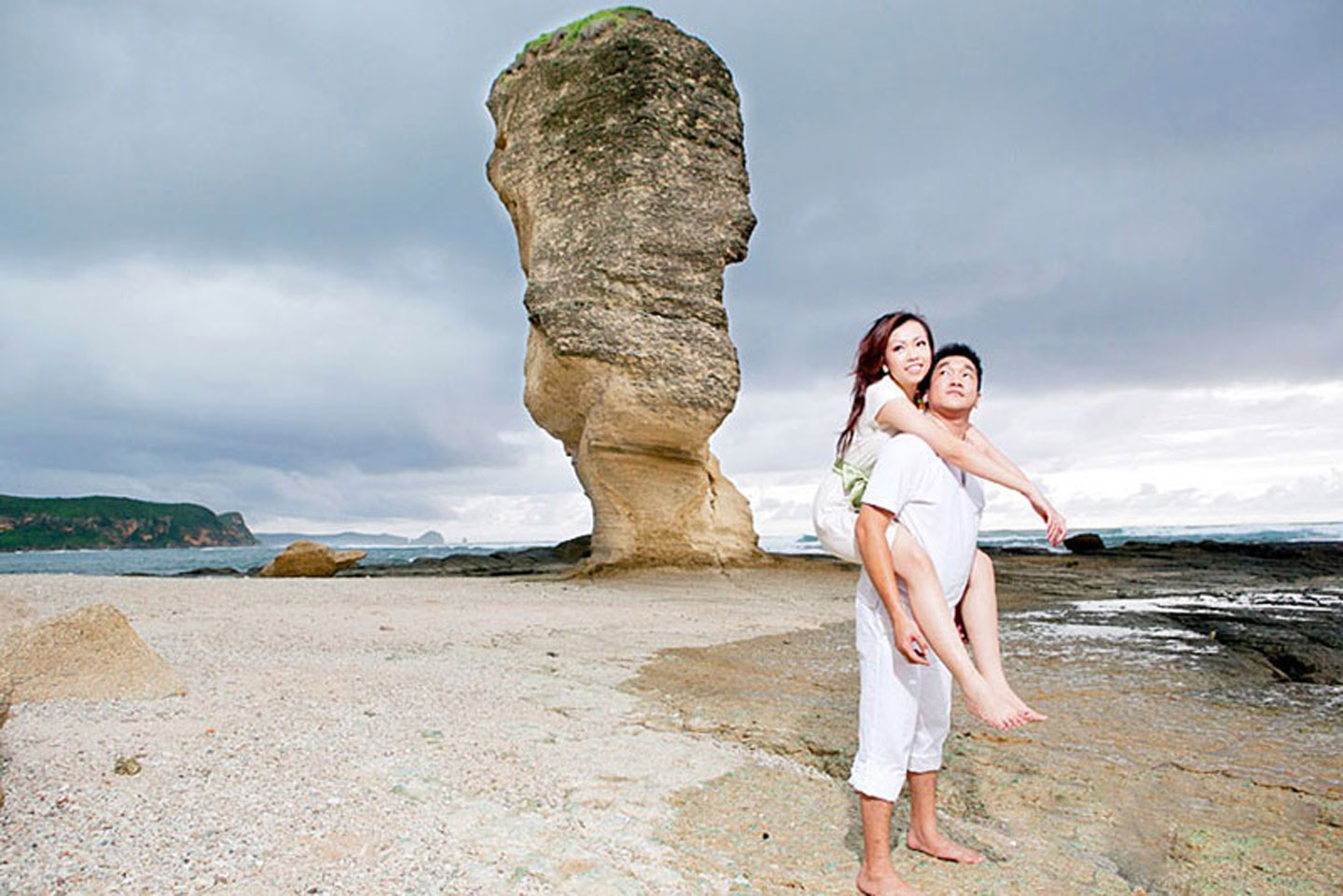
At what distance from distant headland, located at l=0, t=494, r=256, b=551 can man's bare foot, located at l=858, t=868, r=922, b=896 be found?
65.7 metres

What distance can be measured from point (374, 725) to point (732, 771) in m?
1.48

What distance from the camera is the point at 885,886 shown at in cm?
222

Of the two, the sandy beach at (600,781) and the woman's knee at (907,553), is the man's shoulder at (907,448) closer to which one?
the woman's knee at (907,553)

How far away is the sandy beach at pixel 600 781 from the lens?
7.27ft

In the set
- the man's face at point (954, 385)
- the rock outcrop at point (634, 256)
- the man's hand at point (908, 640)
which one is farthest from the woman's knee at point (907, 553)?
the rock outcrop at point (634, 256)

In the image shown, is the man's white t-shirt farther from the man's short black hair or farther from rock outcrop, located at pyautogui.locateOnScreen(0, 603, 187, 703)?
rock outcrop, located at pyautogui.locateOnScreen(0, 603, 187, 703)

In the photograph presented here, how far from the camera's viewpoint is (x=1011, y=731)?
3.89 meters

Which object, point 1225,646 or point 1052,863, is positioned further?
→ point 1225,646

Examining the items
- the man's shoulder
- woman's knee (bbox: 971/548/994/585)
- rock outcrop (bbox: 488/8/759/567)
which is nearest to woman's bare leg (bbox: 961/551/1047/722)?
woman's knee (bbox: 971/548/994/585)

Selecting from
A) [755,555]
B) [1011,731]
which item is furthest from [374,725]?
[755,555]

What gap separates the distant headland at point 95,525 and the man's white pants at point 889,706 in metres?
65.7

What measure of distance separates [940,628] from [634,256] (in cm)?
1076

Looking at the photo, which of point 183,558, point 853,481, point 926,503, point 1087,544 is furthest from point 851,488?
point 183,558

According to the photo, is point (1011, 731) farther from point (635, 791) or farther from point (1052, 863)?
point (635, 791)
